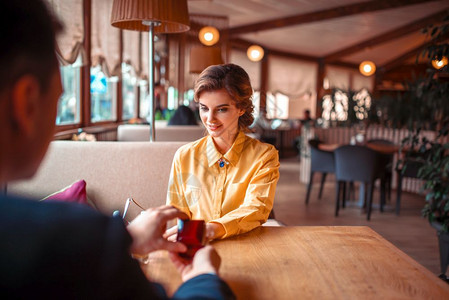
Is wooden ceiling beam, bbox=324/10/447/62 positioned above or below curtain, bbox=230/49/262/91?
above

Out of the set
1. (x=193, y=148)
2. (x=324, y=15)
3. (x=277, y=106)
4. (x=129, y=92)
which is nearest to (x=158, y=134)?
(x=193, y=148)

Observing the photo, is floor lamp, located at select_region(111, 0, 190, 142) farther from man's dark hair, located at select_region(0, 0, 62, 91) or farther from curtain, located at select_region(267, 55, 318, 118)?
curtain, located at select_region(267, 55, 318, 118)

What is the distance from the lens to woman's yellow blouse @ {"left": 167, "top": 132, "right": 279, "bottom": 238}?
1.78 m

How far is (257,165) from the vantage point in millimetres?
1819

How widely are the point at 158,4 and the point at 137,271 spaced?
1920mm

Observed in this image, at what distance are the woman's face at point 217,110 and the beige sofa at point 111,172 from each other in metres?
0.52

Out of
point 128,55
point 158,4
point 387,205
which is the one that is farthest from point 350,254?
point 128,55

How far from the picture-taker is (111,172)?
2.30 m

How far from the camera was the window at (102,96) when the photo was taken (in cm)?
582

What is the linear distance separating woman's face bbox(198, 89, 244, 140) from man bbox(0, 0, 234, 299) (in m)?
1.20

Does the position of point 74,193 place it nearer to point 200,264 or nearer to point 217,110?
point 217,110

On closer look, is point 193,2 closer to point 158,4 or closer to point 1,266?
point 158,4

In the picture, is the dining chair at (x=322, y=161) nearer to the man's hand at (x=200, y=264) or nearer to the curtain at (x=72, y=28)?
the curtain at (x=72, y=28)

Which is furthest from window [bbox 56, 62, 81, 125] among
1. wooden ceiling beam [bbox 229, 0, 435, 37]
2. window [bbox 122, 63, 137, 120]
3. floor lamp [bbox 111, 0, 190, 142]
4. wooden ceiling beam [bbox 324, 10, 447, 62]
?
wooden ceiling beam [bbox 324, 10, 447, 62]
